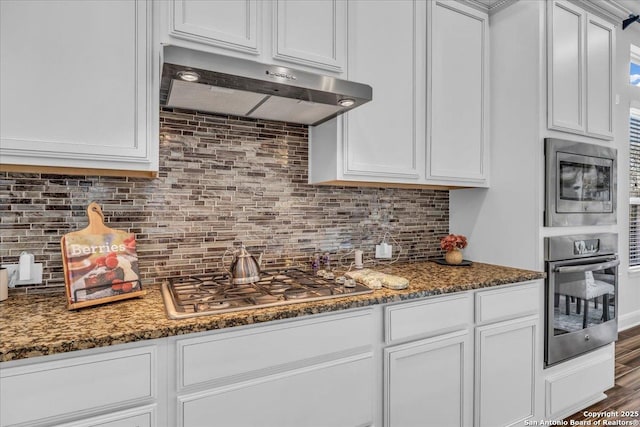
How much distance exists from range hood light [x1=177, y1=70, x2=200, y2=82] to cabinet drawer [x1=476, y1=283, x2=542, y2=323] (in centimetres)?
163

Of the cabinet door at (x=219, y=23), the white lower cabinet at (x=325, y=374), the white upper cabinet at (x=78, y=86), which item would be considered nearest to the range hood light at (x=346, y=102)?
the cabinet door at (x=219, y=23)

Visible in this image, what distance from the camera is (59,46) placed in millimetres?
1275

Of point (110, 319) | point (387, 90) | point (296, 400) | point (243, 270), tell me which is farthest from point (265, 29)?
point (296, 400)

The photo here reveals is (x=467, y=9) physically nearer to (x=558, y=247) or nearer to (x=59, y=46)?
(x=558, y=247)

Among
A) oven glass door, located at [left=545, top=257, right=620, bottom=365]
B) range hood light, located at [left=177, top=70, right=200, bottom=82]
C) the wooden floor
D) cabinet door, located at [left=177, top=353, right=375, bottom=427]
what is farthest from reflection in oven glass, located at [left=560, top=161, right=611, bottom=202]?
range hood light, located at [left=177, top=70, right=200, bottom=82]

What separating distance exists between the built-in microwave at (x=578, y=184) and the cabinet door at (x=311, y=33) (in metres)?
1.33

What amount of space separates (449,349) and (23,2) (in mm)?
2194

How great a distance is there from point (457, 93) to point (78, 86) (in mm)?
1936

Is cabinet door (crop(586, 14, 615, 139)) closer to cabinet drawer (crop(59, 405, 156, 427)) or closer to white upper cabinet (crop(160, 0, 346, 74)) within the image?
white upper cabinet (crop(160, 0, 346, 74))

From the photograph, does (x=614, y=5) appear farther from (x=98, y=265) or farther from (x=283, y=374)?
(x=98, y=265)

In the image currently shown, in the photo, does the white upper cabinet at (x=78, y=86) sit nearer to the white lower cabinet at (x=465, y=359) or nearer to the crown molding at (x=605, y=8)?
the white lower cabinet at (x=465, y=359)

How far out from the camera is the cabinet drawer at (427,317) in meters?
1.60

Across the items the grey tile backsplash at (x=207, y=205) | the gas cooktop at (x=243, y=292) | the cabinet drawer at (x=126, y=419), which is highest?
the grey tile backsplash at (x=207, y=205)

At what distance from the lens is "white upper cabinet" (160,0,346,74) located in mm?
1445
